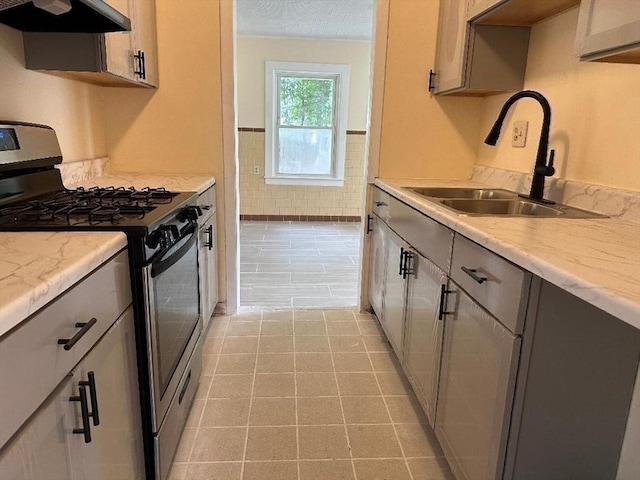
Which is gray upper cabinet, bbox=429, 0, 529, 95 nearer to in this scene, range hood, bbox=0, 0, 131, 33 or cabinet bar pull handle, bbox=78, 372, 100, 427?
range hood, bbox=0, 0, 131, 33

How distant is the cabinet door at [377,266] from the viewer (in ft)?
8.52

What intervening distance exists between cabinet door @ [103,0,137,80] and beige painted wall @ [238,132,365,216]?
12.4 ft

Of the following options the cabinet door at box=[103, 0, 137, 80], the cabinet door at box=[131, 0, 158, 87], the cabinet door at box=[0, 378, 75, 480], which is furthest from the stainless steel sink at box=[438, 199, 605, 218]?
the cabinet door at box=[131, 0, 158, 87]

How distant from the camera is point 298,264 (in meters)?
4.20

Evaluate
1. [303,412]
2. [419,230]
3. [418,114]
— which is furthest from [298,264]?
[419,230]

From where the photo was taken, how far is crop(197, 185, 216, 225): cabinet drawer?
2290 mm

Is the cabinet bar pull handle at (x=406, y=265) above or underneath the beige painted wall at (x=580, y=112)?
underneath

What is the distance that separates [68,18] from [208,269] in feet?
4.41

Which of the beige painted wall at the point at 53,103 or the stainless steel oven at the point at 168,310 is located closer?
the stainless steel oven at the point at 168,310

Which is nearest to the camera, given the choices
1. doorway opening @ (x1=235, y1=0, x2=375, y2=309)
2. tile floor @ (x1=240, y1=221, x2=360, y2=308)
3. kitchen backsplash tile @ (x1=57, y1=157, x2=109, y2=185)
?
kitchen backsplash tile @ (x1=57, y1=157, x2=109, y2=185)

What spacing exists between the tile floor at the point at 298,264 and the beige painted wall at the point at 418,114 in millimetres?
1104

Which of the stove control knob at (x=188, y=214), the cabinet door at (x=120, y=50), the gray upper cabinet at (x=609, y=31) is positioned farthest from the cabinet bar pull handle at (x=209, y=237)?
the gray upper cabinet at (x=609, y=31)

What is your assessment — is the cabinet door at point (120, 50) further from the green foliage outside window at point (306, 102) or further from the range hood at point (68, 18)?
the green foliage outside window at point (306, 102)

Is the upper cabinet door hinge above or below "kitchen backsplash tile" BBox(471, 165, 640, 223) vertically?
above
